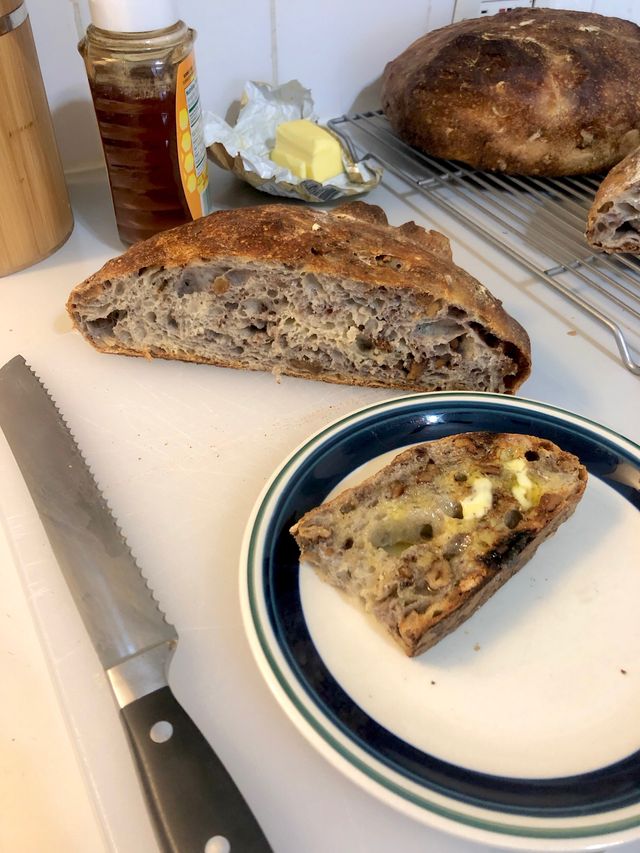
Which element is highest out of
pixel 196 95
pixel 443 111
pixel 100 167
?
pixel 196 95

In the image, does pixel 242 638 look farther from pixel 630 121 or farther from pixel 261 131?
pixel 630 121

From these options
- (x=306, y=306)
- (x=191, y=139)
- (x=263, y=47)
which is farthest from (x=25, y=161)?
(x=263, y=47)

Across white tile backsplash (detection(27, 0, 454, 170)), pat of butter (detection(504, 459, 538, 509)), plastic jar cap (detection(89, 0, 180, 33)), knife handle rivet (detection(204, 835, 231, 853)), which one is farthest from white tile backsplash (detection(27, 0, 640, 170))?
knife handle rivet (detection(204, 835, 231, 853))

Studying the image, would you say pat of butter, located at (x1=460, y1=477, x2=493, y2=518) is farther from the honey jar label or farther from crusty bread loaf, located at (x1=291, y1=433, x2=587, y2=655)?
the honey jar label

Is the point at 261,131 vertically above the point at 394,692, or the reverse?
the point at 261,131

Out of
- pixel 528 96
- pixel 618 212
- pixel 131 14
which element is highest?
pixel 131 14

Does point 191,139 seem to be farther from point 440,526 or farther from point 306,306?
point 440,526

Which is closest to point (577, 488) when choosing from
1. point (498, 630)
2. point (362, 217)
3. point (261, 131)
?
point (498, 630)
